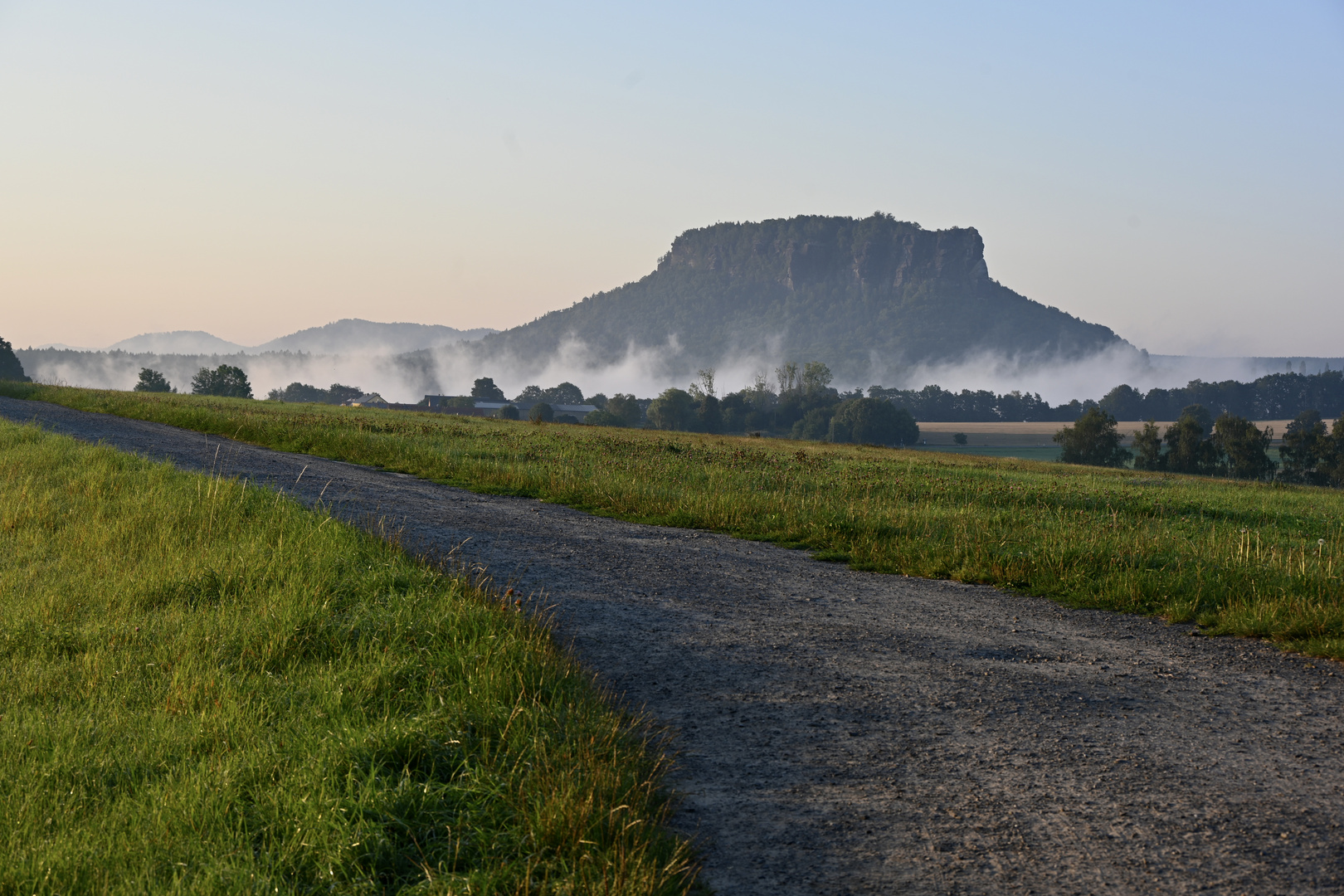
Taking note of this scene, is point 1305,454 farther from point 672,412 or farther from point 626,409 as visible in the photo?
point 626,409

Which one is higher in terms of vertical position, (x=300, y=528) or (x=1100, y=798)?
(x=300, y=528)

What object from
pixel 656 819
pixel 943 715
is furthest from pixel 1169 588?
pixel 656 819

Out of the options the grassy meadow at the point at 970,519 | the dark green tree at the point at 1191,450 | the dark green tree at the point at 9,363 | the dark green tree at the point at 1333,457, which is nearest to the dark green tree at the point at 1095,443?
the dark green tree at the point at 1191,450

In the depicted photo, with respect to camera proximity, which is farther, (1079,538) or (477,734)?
(1079,538)

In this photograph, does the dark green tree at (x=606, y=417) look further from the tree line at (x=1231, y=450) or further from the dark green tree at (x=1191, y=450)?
the dark green tree at (x=1191, y=450)

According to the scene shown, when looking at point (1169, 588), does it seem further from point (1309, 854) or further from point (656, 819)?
point (656, 819)

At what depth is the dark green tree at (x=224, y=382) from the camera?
112 m

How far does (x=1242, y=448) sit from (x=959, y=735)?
106 meters

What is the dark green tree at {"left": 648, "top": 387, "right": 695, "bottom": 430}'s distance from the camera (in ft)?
481

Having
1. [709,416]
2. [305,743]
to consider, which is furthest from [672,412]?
[305,743]

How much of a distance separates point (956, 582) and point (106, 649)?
8.54 meters

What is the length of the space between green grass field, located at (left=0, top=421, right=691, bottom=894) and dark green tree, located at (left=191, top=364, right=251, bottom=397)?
114 m

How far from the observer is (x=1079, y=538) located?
40.7ft

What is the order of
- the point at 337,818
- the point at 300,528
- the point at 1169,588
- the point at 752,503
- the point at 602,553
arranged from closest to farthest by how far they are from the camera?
the point at 337,818 → the point at 1169,588 → the point at 300,528 → the point at 602,553 → the point at 752,503
